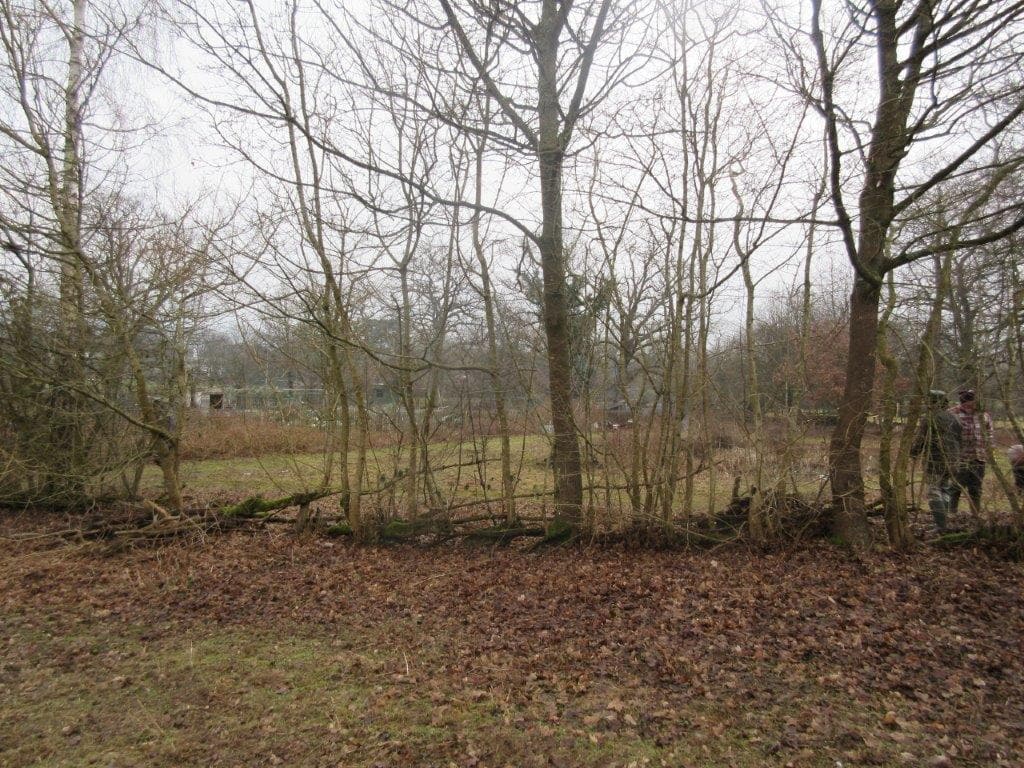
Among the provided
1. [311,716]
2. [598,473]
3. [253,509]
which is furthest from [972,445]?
[253,509]

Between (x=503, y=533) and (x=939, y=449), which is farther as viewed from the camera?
(x=503, y=533)

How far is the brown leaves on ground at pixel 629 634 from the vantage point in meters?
3.20

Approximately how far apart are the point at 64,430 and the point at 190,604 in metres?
5.65

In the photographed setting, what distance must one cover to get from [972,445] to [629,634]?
405 cm

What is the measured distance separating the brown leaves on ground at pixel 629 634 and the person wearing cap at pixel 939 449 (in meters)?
0.57

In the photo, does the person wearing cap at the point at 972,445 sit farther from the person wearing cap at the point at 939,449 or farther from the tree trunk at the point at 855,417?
the tree trunk at the point at 855,417

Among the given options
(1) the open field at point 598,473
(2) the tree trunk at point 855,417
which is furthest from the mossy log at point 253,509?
(2) the tree trunk at point 855,417

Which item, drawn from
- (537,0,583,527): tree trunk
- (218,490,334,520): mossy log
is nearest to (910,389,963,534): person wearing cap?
(537,0,583,527): tree trunk

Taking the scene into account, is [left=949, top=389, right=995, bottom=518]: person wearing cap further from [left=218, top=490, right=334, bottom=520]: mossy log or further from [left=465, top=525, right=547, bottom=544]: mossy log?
[left=218, top=490, right=334, bottom=520]: mossy log

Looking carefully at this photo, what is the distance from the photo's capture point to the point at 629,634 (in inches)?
180

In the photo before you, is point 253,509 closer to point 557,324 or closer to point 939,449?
point 557,324

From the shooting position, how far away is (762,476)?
21.2 feet

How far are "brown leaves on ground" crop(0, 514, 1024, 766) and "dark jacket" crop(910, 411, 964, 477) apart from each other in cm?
82

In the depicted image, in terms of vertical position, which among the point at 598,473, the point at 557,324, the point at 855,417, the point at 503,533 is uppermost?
the point at 557,324
